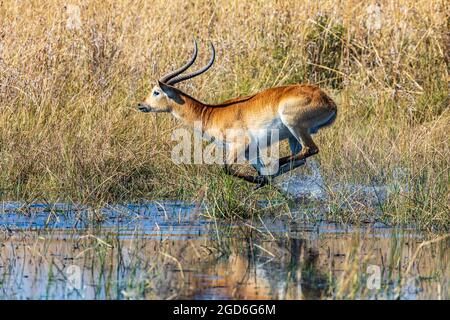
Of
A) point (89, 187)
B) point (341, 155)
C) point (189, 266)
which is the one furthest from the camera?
point (341, 155)

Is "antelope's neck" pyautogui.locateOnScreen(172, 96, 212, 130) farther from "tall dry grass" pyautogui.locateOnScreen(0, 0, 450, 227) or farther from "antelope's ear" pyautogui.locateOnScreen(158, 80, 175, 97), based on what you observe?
"tall dry grass" pyautogui.locateOnScreen(0, 0, 450, 227)

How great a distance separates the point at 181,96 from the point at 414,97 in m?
3.04

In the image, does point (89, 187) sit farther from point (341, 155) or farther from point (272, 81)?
point (272, 81)

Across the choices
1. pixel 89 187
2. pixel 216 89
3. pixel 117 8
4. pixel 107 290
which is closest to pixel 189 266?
pixel 107 290

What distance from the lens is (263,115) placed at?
8.60m

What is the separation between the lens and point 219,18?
11.8 meters

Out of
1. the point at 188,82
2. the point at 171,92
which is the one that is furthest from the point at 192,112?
the point at 188,82

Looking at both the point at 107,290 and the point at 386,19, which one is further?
the point at 386,19

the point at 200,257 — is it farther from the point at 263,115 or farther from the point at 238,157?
the point at 263,115

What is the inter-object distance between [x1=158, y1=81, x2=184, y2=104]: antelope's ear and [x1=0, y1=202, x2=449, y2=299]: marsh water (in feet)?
4.49

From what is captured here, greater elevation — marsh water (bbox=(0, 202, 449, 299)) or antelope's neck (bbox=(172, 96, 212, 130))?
antelope's neck (bbox=(172, 96, 212, 130))

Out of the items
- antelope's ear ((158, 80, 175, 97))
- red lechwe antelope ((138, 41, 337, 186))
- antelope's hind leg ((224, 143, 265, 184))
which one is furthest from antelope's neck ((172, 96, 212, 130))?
antelope's hind leg ((224, 143, 265, 184))

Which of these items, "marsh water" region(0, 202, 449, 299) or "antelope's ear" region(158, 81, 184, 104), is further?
"antelope's ear" region(158, 81, 184, 104)

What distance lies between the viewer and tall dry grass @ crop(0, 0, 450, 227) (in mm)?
8312
